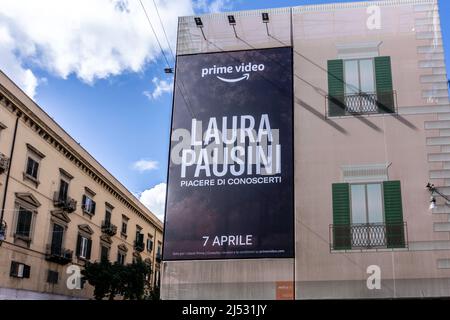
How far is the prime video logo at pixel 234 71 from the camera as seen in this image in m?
14.0

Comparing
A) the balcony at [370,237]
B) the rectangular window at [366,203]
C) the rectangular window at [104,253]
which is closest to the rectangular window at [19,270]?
the rectangular window at [104,253]

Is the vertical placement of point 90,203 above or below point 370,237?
above

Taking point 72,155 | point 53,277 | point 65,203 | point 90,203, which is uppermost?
point 72,155

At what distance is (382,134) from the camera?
42.4 ft

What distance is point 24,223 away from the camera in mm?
14242

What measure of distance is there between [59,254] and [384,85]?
9200 mm

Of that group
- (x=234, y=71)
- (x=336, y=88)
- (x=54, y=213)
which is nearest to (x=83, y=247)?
(x=54, y=213)

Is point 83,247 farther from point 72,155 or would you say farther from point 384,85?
point 384,85

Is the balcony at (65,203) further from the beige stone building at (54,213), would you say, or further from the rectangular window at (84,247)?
the rectangular window at (84,247)

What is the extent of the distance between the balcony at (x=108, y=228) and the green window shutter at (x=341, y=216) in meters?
6.12
